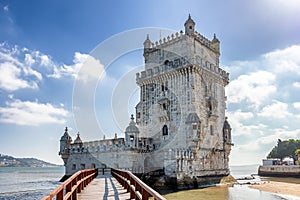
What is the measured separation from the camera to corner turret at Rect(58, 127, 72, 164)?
40312 millimetres

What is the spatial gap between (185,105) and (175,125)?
2.75 meters

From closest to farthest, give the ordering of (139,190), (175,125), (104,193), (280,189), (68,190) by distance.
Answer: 1. (68,190)
2. (139,190)
3. (104,193)
4. (280,189)
5. (175,125)

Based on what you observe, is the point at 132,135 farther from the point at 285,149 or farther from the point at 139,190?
the point at 285,149

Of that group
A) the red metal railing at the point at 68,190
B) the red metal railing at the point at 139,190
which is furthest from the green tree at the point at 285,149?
the red metal railing at the point at 68,190

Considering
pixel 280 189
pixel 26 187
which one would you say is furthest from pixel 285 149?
pixel 26 187

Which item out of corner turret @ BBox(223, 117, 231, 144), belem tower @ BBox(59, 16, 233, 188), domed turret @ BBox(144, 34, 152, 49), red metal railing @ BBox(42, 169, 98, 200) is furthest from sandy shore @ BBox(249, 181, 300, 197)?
red metal railing @ BBox(42, 169, 98, 200)

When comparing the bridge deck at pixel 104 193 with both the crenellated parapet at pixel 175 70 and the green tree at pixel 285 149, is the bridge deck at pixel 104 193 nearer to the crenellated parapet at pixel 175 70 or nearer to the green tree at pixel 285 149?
the crenellated parapet at pixel 175 70

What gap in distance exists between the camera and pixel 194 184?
33.2 metres

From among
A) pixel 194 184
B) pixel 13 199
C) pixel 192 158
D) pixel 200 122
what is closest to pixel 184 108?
pixel 200 122

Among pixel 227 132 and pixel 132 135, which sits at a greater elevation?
pixel 227 132

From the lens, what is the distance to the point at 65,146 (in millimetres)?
40562

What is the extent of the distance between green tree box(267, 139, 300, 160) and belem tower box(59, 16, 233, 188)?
45.6 metres

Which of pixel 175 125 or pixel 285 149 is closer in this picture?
pixel 175 125

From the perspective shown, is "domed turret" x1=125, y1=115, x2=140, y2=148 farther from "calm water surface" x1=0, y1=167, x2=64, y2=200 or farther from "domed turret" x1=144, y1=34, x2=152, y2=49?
"domed turret" x1=144, y1=34, x2=152, y2=49
